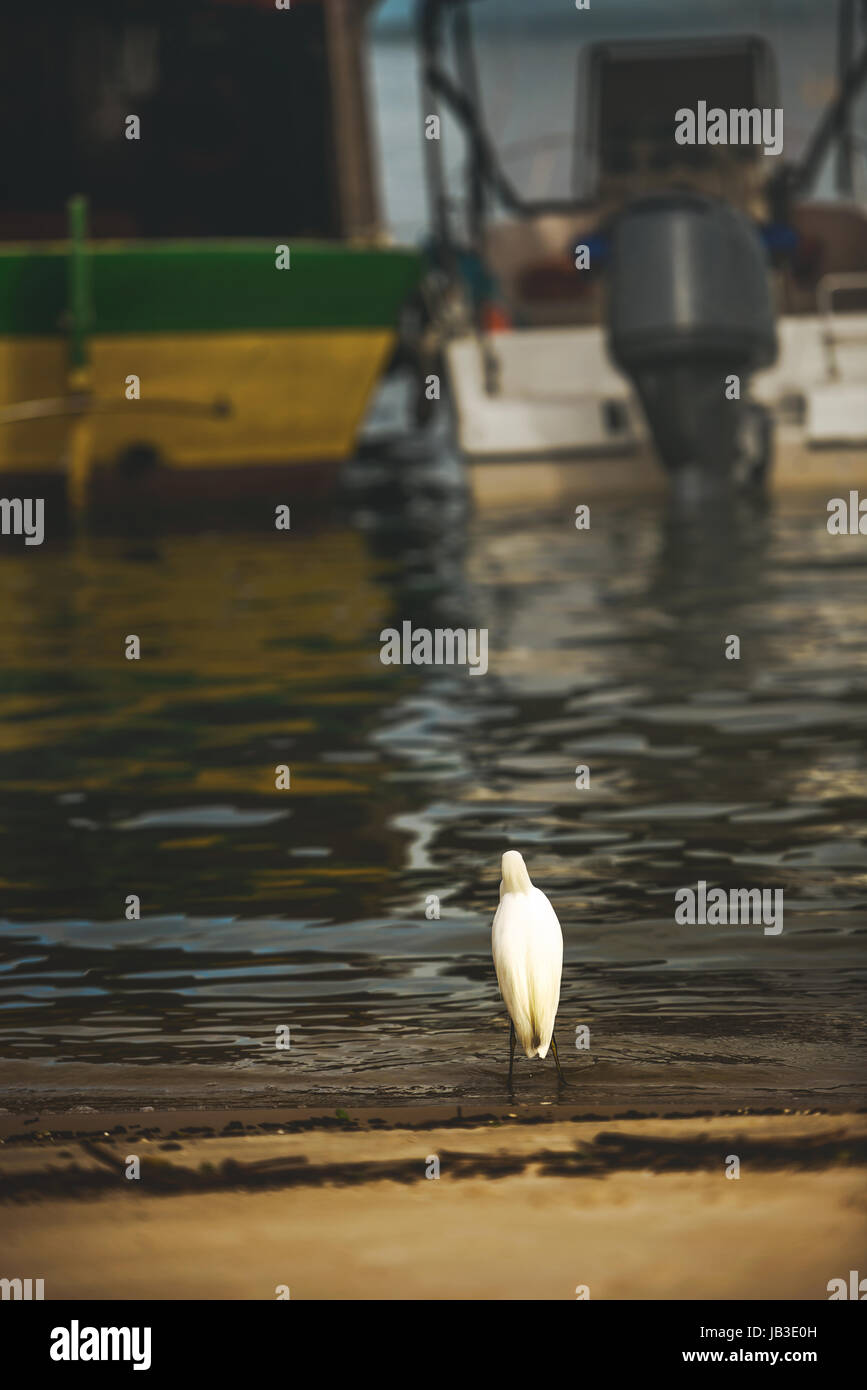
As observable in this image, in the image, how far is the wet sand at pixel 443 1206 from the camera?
4.02m

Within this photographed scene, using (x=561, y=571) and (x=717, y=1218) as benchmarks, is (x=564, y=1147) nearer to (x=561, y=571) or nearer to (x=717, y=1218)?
(x=717, y=1218)

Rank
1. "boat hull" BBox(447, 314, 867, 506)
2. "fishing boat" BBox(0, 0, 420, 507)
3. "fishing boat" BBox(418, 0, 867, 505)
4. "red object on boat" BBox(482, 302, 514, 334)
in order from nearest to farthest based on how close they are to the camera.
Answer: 1. "fishing boat" BBox(418, 0, 867, 505)
2. "boat hull" BBox(447, 314, 867, 506)
3. "fishing boat" BBox(0, 0, 420, 507)
4. "red object on boat" BBox(482, 302, 514, 334)

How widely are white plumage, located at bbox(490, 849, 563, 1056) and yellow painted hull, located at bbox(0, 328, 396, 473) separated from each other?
14.2 m

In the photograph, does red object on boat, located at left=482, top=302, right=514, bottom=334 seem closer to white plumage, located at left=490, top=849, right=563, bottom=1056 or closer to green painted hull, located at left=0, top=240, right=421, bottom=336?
green painted hull, located at left=0, top=240, right=421, bottom=336

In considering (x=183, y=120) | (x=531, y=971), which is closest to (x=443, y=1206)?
(x=531, y=971)

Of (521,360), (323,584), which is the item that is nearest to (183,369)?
(521,360)

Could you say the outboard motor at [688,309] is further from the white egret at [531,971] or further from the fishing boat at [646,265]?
the white egret at [531,971]

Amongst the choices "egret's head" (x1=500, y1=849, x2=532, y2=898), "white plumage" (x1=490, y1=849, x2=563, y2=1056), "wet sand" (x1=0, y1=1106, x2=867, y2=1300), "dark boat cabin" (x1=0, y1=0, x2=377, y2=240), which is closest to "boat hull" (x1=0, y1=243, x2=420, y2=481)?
"dark boat cabin" (x1=0, y1=0, x2=377, y2=240)

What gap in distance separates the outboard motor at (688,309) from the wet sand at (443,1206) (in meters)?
12.2

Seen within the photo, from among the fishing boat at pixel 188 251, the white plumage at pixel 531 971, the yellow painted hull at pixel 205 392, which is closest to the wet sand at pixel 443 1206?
the white plumage at pixel 531 971

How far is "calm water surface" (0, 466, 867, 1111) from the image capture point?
5.02 metres

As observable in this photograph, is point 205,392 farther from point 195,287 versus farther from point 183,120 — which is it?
point 183,120

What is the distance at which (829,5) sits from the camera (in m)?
19.5
